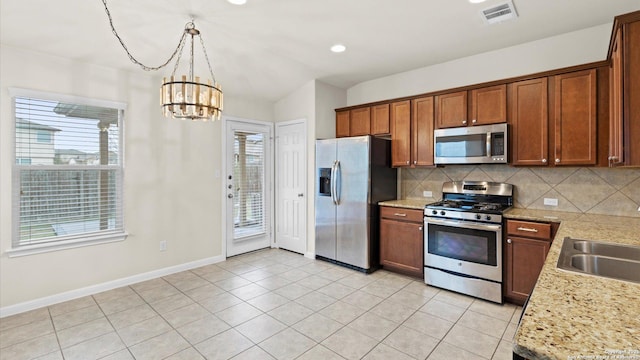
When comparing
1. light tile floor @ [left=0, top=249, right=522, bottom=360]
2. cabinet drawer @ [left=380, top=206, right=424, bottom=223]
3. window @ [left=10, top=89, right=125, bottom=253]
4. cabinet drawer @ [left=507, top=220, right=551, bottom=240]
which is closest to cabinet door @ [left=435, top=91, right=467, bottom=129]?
cabinet drawer @ [left=380, top=206, right=424, bottom=223]

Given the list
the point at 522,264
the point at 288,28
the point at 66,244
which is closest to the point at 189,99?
the point at 288,28

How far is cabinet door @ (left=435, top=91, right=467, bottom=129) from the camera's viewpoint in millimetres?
3492

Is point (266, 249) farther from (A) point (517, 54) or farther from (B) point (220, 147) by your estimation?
(A) point (517, 54)

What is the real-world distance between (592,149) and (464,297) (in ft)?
5.99

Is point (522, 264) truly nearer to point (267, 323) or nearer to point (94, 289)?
point (267, 323)

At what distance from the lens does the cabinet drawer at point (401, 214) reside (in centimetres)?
360

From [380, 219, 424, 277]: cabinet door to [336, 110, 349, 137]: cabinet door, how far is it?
1493 mm

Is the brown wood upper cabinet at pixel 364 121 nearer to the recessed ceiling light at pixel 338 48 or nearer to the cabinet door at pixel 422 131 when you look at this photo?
the cabinet door at pixel 422 131

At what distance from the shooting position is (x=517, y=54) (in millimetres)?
3365

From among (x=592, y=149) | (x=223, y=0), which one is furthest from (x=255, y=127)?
(x=592, y=149)

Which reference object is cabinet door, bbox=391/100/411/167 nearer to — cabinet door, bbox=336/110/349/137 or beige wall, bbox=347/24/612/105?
beige wall, bbox=347/24/612/105

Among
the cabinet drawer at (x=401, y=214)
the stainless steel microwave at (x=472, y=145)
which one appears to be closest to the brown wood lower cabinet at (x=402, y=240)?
the cabinet drawer at (x=401, y=214)

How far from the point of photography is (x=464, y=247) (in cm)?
322

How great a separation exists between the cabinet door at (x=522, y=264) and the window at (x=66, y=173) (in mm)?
4149
